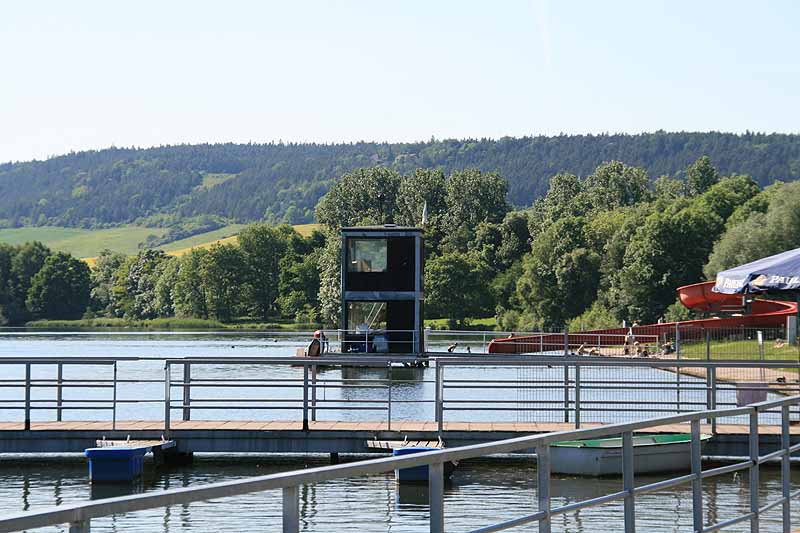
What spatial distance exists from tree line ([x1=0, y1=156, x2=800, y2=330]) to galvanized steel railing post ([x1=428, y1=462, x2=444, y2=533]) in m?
69.0

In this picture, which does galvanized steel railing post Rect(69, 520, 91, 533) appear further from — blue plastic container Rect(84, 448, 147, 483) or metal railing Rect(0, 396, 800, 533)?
blue plastic container Rect(84, 448, 147, 483)

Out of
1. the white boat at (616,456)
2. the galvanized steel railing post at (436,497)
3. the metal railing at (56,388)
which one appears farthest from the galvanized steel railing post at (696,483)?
Result: the metal railing at (56,388)

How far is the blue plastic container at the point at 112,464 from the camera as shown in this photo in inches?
625

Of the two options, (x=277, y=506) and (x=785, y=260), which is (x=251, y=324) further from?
(x=277, y=506)

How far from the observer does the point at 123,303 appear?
5404 inches

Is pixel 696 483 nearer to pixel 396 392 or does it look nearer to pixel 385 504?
pixel 385 504

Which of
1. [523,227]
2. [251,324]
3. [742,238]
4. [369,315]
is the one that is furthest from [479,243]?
[369,315]

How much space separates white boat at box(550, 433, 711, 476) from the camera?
13805 millimetres

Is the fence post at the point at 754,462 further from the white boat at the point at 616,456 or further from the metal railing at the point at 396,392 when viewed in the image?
the metal railing at the point at 396,392

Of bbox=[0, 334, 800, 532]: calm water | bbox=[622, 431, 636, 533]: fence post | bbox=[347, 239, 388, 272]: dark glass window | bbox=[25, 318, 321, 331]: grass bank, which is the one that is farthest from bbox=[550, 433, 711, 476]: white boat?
bbox=[25, 318, 321, 331]: grass bank

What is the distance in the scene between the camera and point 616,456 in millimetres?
15000

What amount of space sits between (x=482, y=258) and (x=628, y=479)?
105 metres

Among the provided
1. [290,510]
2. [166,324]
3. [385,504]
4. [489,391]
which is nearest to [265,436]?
[385,504]

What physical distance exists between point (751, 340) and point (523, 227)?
257 ft
